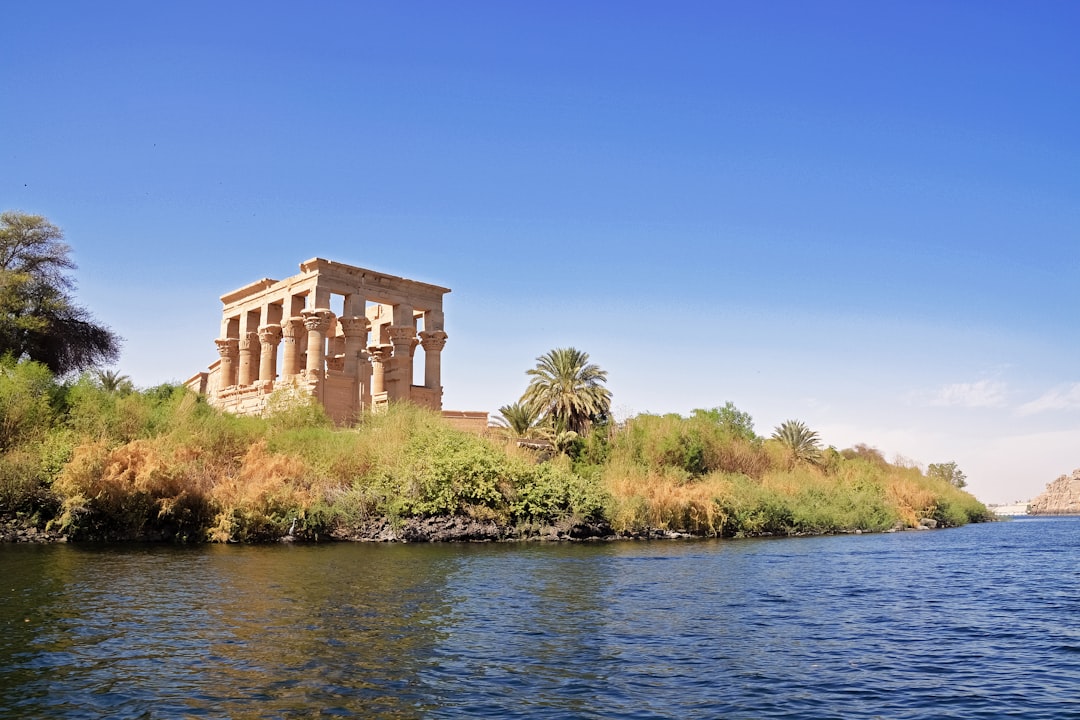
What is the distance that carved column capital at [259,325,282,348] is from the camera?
42.8 meters

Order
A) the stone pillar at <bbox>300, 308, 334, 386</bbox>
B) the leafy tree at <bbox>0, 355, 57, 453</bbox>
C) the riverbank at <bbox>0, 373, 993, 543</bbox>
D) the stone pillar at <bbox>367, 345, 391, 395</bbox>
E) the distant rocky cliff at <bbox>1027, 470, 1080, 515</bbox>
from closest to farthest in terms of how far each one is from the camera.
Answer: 1. the riverbank at <bbox>0, 373, 993, 543</bbox>
2. the leafy tree at <bbox>0, 355, 57, 453</bbox>
3. the stone pillar at <bbox>300, 308, 334, 386</bbox>
4. the stone pillar at <bbox>367, 345, 391, 395</bbox>
5. the distant rocky cliff at <bbox>1027, 470, 1080, 515</bbox>

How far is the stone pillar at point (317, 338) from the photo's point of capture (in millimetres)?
39375

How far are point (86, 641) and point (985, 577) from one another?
62.8 feet

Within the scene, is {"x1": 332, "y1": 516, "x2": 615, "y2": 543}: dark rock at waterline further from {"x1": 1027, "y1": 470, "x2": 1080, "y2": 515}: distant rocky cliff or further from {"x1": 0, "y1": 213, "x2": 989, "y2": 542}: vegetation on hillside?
{"x1": 1027, "y1": 470, "x2": 1080, "y2": 515}: distant rocky cliff

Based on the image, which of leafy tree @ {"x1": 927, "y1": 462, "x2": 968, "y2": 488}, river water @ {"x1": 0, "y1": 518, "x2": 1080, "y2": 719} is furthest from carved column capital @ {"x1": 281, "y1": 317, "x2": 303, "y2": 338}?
leafy tree @ {"x1": 927, "y1": 462, "x2": 968, "y2": 488}

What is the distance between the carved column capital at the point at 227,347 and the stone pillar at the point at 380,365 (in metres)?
7.46

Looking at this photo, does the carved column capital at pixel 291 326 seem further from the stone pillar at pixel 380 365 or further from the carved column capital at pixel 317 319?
the stone pillar at pixel 380 365

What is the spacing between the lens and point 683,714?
321 inches

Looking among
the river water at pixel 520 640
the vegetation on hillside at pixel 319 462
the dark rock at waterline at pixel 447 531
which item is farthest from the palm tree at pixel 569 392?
the river water at pixel 520 640

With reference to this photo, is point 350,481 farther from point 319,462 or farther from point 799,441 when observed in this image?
point 799,441

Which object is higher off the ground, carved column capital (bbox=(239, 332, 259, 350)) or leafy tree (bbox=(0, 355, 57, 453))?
carved column capital (bbox=(239, 332, 259, 350))

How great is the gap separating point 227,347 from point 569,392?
1923cm

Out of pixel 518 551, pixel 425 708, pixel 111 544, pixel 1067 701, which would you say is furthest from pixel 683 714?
pixel 111 544

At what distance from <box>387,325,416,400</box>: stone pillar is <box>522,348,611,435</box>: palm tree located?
6.50 m
